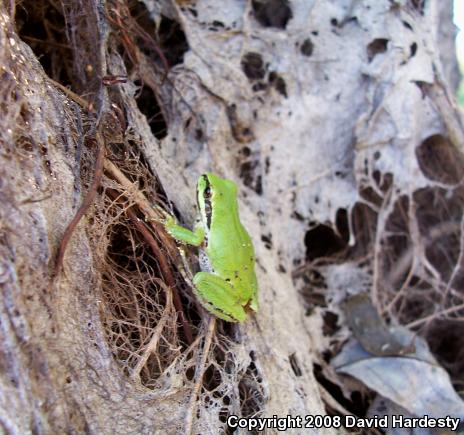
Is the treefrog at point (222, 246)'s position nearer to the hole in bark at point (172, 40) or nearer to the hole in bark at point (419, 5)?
the hole in bark at point (172, 40)

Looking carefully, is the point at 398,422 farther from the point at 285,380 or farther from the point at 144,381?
the point at 144,381

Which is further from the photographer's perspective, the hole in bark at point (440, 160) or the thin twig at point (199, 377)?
the hole in bark at point (440, 160)

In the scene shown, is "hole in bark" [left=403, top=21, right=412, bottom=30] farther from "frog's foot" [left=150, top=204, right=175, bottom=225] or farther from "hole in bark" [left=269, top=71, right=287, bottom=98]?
"frog's foot" [left=150, top=204, right=175, bottom=225]

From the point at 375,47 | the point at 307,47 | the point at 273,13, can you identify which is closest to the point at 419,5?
the point at 375,47

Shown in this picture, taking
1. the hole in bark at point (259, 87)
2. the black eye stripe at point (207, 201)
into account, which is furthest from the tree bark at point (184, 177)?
the black eye stripe at point (207, 201)

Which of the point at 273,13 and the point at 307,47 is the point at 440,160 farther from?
the point at 273,13

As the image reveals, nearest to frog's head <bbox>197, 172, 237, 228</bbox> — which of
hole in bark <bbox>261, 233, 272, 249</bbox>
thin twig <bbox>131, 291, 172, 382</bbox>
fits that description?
hole in bark <bbox>261, 233, 272, 249</bbox>

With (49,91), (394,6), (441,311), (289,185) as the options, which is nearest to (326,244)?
(289,185)
